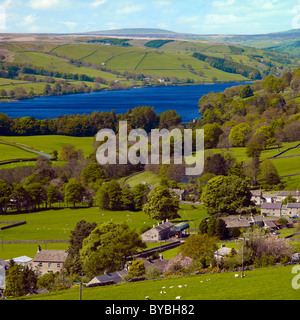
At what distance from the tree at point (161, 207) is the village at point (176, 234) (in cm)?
183

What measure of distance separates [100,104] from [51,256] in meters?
130

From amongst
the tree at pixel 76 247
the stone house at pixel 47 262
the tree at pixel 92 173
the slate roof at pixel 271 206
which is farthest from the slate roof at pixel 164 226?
the tree at pixel 92 173

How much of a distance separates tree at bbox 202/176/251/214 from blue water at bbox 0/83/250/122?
71148 mm

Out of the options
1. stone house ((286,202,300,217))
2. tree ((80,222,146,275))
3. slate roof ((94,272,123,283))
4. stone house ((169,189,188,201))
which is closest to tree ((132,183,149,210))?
stone house ((169,189,188,201))

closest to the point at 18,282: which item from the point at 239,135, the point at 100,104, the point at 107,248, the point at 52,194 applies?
→ the point at 107,248

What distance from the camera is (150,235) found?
47344mm

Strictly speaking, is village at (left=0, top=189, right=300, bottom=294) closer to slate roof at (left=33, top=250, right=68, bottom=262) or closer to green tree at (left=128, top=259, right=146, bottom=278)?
slate roof at (left=33, top=250, right=68, bottom=262)

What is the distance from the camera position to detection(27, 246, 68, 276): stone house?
38950 mm

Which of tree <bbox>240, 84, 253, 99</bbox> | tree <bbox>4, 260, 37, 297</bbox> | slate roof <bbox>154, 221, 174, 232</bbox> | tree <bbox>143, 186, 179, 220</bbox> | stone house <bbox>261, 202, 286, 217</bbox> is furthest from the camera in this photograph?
tree <bbox>240, 84, 253, 99</bbox>

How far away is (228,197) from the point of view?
175 feet

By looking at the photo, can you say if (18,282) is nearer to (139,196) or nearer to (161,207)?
(161,207)
